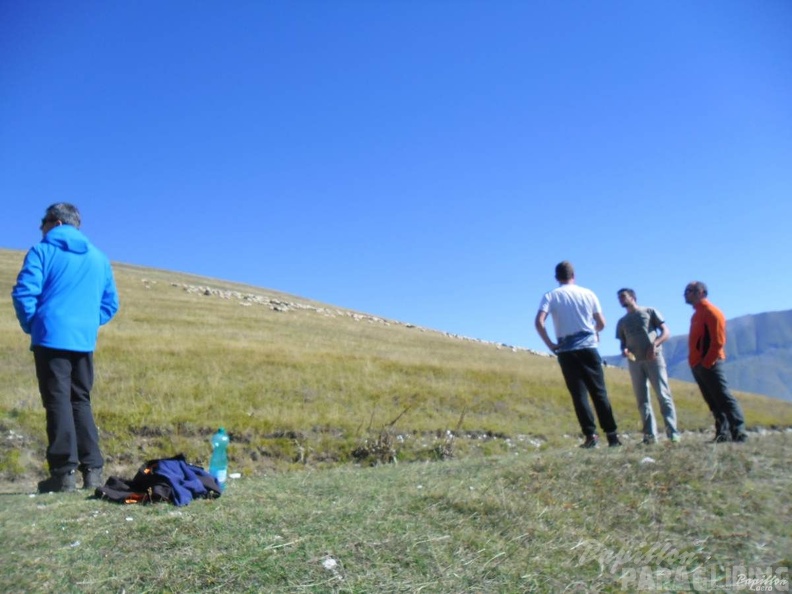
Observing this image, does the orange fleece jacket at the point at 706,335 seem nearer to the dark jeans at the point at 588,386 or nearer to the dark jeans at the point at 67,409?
the dark jeans at the point at 588,386

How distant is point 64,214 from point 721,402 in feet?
31.7

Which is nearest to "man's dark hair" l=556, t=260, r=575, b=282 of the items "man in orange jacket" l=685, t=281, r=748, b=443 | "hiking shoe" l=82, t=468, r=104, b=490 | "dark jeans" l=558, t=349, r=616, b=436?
"dark jeans" l=558, t=349, r=616, b=436

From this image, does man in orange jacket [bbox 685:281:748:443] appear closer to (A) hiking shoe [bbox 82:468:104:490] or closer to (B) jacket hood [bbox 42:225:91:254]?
(A) hiking shoe [bbox 82:468:104:490]

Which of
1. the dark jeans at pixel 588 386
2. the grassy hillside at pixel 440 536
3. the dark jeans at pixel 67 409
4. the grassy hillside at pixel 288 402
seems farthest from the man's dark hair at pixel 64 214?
the dark jeans at pixel 588 386

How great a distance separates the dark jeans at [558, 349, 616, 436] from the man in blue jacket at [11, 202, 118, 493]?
247 inches

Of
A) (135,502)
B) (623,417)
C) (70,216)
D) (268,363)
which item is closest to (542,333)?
(135,502)

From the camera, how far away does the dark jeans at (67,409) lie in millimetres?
6480

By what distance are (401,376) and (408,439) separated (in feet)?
28.0

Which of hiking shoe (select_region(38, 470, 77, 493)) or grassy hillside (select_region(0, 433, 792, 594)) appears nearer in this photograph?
grassy hillside (select_region(0, 433, 792, 594))

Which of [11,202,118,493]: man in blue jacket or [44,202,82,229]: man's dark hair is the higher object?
[44,202,82,229]: man's dark hair

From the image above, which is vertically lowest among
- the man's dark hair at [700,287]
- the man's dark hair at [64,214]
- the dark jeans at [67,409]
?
the dark jeans at [67,409]

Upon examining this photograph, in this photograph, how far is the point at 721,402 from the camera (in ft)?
30.4

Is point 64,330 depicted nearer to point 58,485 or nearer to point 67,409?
point 67,409

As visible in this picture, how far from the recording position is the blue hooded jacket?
21.6ft
